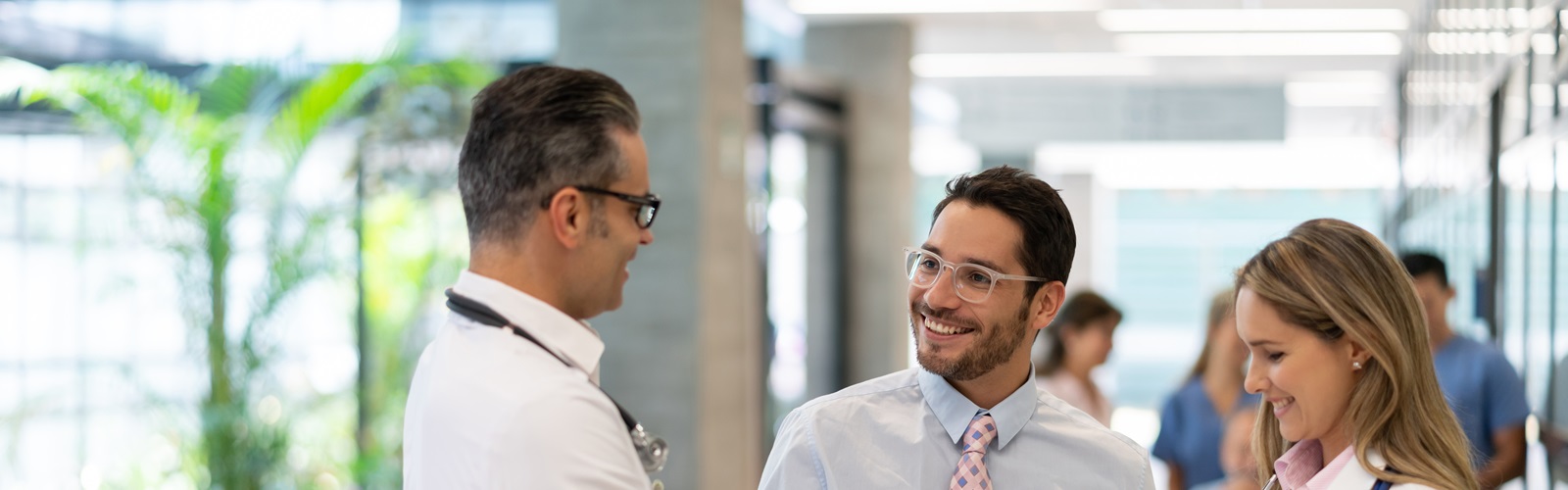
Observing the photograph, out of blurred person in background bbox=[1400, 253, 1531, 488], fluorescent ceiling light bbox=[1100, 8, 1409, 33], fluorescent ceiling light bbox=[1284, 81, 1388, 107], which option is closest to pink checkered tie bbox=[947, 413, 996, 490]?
blurred person in background bbox=[1400, 253, 1531, 488]

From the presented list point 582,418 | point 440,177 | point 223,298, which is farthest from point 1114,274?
point 582,418

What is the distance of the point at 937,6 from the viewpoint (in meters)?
8.30

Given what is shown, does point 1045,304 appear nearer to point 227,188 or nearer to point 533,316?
point 533,316

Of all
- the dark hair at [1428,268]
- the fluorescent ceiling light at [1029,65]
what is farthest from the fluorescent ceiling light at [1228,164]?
the dark hair at [1428,268]

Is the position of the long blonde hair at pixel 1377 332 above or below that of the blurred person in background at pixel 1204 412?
above

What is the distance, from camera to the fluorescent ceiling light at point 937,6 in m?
7.95

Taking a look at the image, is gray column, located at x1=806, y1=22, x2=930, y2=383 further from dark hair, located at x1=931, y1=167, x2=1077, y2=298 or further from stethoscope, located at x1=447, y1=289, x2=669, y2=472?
stethoscope, located at x1=447, y1=289, x2=669, y2=472

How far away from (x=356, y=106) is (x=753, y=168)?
2.48 metres

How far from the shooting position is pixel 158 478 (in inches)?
212

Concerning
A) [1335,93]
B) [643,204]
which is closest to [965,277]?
[643,204]

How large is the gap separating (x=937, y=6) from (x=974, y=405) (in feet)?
21.6

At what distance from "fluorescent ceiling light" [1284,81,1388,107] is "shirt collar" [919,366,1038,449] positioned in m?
9.60

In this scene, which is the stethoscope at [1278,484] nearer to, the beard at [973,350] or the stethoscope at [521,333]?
the beard at [973,350]

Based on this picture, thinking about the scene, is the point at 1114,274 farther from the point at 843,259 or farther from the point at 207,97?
the point at 207,97
